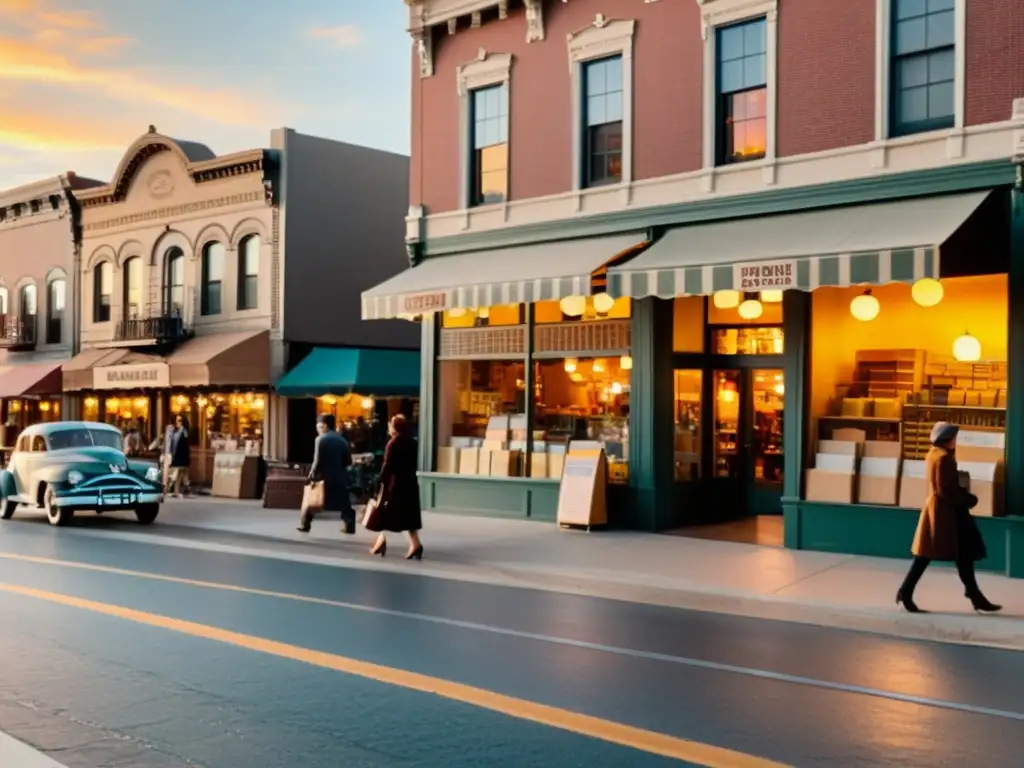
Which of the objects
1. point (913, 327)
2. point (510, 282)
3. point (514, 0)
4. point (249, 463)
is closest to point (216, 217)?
point (249, 463)

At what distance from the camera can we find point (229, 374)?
2514cm

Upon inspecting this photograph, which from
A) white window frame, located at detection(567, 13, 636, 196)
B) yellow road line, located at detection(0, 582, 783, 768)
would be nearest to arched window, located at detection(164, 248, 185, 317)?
white window frame, located at detection(567, 13, 636, 196)

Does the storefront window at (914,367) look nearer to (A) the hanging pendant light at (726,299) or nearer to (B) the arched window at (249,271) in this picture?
(A) the hanging pendant light at (726,299)

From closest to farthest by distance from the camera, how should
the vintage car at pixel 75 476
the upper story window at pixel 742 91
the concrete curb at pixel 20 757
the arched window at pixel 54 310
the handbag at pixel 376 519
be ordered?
the concrete curb at pixel 20 757 < the handbag at pixel 376 519 < the upper story window at pixel 742 91 < the vintage car at pixel 75 476 < the arched window at pixel 54 310

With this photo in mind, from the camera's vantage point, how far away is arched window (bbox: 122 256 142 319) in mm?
29688

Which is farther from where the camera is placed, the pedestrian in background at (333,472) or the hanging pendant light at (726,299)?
the pedestrian in background at (333,472)

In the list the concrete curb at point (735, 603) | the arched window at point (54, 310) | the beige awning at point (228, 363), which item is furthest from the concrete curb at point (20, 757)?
the arched window at point (54, 310)

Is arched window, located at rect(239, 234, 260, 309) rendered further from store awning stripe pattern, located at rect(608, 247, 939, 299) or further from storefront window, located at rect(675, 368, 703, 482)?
store awning stripe pattern, located at rect(608, 247, 939, 299)

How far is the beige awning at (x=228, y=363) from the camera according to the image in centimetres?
2502

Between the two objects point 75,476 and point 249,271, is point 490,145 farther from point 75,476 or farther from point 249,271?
point 249,271

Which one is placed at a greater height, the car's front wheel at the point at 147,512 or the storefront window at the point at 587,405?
the storefront window at the point at 587,405

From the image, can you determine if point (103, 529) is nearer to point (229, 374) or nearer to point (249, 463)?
point (249, 463)

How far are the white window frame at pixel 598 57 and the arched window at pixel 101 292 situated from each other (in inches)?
699

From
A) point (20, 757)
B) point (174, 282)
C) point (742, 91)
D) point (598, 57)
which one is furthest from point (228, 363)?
point (20, 757)
